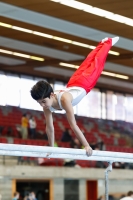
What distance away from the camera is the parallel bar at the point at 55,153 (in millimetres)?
4441

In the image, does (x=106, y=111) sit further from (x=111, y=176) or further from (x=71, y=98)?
(x=71, y=98)

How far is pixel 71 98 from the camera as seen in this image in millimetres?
6242

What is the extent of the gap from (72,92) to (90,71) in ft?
1.73

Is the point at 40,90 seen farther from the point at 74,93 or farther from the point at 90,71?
the point at 90,71

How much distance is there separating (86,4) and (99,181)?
9.90 meters

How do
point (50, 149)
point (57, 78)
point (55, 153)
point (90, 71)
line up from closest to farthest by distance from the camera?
1. point (50, 149)
2. point (55, 153)
3. point (90, 71)
4. point (57, 78)

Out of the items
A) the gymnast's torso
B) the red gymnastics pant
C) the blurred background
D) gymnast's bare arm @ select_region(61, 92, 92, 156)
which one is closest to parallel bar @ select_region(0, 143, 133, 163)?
gymnast's bare arm @ select_region(61, 92, 92, 156)

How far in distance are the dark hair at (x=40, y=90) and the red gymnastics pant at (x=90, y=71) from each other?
0.84 m

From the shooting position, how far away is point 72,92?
6.41 m

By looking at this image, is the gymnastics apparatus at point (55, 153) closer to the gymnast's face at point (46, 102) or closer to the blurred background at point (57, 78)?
the gymnast's face at point (46, 102)

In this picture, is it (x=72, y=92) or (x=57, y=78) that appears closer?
(x=72, y=92)

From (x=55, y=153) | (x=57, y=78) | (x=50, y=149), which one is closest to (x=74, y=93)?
(x=55, y=153)

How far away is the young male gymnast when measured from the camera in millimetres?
5816

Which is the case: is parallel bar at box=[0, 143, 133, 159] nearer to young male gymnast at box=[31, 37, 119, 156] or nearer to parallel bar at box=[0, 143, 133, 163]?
parallel bar at box=[0, 143, 133, 163]
